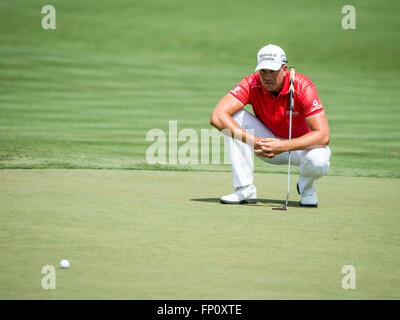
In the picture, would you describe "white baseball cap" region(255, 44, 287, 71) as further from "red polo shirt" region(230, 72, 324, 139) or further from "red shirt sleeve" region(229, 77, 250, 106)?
"red shirt sleeve" region(229, 77, 250, 106)

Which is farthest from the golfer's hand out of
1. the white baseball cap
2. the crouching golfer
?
the white baseball cap

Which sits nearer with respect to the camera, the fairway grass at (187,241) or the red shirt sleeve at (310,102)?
the fairway grass at (187,241)

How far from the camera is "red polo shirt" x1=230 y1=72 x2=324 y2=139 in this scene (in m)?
7.23

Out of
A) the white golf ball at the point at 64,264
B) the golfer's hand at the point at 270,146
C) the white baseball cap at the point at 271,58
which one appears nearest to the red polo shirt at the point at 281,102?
the white baseball cap at the point at 271,58

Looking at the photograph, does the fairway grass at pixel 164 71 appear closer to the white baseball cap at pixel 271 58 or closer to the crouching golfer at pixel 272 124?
the crouching golfer at pixel 272 124

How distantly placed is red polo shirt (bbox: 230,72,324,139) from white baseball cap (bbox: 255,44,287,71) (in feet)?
0.95

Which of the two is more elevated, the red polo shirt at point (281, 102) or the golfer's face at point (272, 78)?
the golfer's face at point (272, 78)

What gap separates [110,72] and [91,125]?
11.7 metres

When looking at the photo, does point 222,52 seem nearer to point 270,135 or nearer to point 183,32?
point 183,32

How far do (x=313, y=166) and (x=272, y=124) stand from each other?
657 mm

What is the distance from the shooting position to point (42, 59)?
28859mm

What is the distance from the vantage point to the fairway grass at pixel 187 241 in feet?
14.5

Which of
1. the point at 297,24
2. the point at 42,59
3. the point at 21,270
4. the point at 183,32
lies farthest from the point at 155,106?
the point at 297,24
